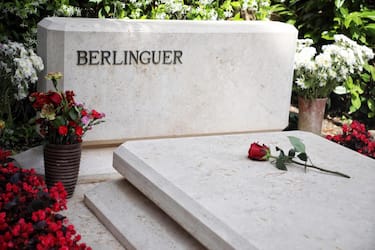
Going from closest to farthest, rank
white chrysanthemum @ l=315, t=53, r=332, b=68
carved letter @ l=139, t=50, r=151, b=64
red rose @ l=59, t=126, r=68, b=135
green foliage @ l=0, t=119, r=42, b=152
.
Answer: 1. red rose @ l=59, t=126, r=68, b=135
2. carved letter @ l=139, t=50, r=151, b=64
3. green foliage @ l=0, t=119, r=42, b=152
4. white chrysanthemum @ l=315, t=53, r=332, b=68

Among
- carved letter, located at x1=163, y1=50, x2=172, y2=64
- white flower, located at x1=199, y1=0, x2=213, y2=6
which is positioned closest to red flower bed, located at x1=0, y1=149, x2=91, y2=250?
carved letter, located at x1=163, y1=50, x2=172, y2=64

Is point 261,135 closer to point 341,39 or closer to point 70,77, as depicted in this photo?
point 70,77

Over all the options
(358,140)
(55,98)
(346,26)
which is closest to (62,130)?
(55,98)

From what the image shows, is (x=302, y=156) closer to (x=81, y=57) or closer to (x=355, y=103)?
(x=81, y=57)

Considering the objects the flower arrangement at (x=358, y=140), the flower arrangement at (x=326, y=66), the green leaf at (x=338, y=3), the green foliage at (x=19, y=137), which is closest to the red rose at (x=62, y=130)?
the green foliage at (x=19, y=137)

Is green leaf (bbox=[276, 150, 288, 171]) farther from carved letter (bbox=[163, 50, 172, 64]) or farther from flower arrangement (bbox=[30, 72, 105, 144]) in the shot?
carved letter (bbox=[163, 50, 172, 64])

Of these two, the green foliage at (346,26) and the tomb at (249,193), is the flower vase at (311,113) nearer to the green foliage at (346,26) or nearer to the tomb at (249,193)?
the green foliage at (346,26)

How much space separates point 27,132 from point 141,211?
1.93 m

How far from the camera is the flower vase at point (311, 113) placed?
18.8 feet

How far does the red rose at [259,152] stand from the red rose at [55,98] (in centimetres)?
120

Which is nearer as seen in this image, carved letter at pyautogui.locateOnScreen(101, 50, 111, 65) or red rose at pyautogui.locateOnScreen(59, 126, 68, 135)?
red rose at pyautogui.locateOnScreen(59, 126, 68, 135)

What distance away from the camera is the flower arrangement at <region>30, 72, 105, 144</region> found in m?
3.97

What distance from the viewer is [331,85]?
19.0 ft

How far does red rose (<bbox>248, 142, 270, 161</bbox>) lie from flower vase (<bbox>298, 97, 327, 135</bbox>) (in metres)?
2.09
